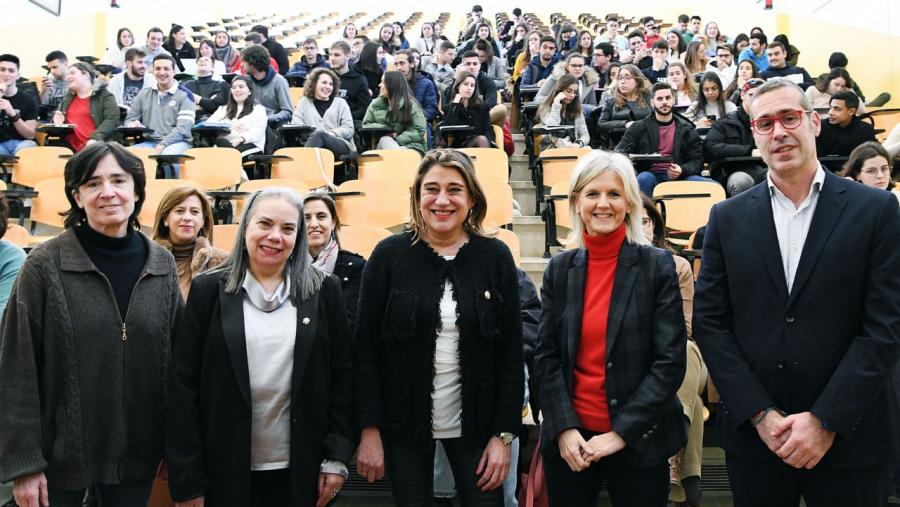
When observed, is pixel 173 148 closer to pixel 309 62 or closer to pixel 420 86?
pixel 420 86

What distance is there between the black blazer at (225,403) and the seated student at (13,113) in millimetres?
4699

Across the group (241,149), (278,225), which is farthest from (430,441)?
(241,149)

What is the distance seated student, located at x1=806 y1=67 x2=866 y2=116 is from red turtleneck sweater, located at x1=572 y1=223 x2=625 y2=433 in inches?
224

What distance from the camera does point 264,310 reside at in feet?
6.06

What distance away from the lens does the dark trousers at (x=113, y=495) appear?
5.70 feet

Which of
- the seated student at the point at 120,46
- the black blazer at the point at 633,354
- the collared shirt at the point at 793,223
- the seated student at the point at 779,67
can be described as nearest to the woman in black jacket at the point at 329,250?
the black blazer at the point at 633,354

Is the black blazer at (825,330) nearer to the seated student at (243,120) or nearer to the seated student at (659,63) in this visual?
the seated student at (243,120)

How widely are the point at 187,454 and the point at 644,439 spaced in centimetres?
105

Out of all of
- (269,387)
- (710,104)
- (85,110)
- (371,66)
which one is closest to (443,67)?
(371,66)

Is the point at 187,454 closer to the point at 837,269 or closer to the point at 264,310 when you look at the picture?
the point at 264,310

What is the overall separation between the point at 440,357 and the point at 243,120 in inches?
167

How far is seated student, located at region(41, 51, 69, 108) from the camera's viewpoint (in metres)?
7.43

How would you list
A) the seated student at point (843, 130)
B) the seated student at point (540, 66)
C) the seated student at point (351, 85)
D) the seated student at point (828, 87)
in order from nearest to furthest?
the seated student at point (843, 130)
the seated student at point (828, 87)
the seated student at point (351, 85)
the seated student at point (540, 66)

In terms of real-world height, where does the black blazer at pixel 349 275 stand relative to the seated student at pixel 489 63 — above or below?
below
